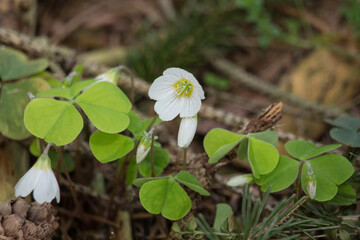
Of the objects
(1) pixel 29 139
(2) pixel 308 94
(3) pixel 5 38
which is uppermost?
(3) pixel 5 38

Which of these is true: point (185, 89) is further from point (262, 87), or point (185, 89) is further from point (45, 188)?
point (262, 87)

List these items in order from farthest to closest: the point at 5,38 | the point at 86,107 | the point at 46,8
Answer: the point at 46,8, the point at 5,38, the point at 86,107

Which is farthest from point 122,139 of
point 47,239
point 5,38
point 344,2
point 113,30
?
point 344,2

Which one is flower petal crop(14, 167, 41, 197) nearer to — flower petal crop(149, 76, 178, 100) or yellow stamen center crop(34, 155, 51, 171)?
yellow stamen center crop(34, 155, 51, 171)

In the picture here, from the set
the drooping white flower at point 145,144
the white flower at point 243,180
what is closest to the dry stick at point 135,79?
the white flower at point 243,180

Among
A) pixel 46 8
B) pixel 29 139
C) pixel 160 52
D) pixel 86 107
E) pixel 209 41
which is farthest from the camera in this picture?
pixel 46 8

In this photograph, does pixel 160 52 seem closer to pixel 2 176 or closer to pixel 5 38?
pixel 5 38

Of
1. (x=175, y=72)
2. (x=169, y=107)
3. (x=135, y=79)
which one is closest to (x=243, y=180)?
(x=169, y=107)
